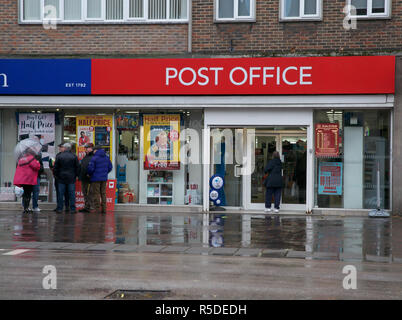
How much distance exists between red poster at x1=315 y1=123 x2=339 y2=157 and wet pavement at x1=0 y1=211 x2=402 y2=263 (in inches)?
72.7

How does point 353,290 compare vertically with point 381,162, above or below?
below

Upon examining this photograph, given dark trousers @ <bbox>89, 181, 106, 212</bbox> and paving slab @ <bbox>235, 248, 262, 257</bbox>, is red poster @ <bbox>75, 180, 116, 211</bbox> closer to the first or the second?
dark trousers @ <bbox>89, 181, 106, 212</bbox>

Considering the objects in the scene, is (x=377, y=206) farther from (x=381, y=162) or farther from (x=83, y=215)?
(x=83, y=215)

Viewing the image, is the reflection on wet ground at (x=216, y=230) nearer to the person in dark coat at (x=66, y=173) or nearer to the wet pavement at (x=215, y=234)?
the wet pavement at (x=215, y=234)

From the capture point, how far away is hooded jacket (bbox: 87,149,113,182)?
16.1 meters

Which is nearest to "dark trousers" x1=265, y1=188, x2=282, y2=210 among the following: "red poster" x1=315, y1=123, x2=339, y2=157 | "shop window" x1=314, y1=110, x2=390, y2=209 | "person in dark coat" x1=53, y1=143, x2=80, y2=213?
"shop window" x1=314, y1=110, x2=390, y2=209

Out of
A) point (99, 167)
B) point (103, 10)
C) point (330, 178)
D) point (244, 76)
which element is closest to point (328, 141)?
point (330, 178)

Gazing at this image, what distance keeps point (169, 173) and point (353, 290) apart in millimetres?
10503

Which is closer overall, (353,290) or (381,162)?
(353,290)

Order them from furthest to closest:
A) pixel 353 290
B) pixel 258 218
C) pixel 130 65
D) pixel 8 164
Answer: pixel 8 164
pixel 130 65
pixel 258 218
pixel 353 290

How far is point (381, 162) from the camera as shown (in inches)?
633

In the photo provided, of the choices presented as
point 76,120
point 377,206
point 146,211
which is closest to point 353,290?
point 377,206
